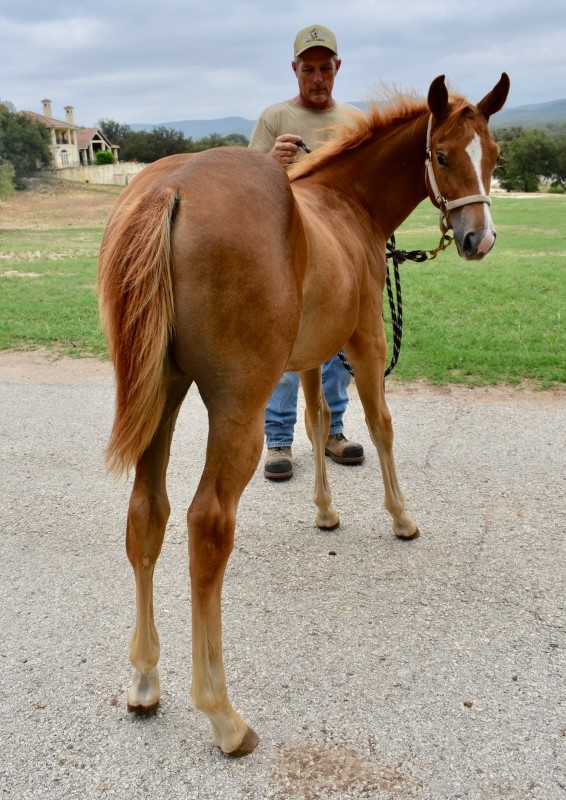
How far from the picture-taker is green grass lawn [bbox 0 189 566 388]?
6363 millimetres

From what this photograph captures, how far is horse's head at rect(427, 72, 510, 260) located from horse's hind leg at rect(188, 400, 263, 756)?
1.41 m

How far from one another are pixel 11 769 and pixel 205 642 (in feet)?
2.44

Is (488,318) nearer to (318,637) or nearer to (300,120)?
(300,120)

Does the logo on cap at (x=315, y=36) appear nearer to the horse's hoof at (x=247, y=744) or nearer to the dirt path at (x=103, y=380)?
the dirt path at (x=103, y=380)

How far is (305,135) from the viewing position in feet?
13.3

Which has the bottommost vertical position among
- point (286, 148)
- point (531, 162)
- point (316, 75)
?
point (286, 148)

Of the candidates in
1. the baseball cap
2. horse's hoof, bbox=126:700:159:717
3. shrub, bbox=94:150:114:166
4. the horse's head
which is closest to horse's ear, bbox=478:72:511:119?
the horse's head

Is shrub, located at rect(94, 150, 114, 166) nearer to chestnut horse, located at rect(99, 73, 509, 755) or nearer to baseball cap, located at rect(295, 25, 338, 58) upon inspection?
baseball cap, located at rect(295, 25, 338, 58)

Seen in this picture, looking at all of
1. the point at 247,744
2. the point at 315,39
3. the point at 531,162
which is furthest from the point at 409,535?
the point at 531,162

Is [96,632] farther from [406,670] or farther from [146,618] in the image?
[406,670]

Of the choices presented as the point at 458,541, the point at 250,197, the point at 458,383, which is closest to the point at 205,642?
the point at 250,197

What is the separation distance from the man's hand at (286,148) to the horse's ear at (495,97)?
3.34ft

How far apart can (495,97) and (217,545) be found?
239 cm

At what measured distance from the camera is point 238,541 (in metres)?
3.58
